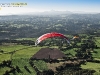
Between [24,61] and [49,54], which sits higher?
[49,54]

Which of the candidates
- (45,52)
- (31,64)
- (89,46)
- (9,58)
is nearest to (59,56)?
(45,52)

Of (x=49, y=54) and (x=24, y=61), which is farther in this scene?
(x=49, y=54)

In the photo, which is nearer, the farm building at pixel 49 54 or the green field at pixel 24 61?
the green field at pixel 24 61

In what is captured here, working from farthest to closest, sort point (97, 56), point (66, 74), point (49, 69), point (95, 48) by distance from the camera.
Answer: point (95, 48) → point (97, 56) → point (49, 69) → point (66, 74)

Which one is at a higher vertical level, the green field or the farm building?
the farm building

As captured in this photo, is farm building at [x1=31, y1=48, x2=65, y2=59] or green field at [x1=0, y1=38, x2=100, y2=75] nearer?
green field at [x1=0, y1=38, x2=100, y2=75]

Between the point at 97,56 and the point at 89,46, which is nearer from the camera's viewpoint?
the point at 97,56

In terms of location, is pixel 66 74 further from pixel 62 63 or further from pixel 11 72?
pixel 11 72

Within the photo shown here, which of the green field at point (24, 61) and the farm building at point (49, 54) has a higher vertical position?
the farm building at point (49, 54)

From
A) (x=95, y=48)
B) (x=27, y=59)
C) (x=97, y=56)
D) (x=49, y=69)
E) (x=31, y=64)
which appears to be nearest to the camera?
(x=49, y=69)

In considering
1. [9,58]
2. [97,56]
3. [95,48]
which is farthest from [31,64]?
[95,48]
